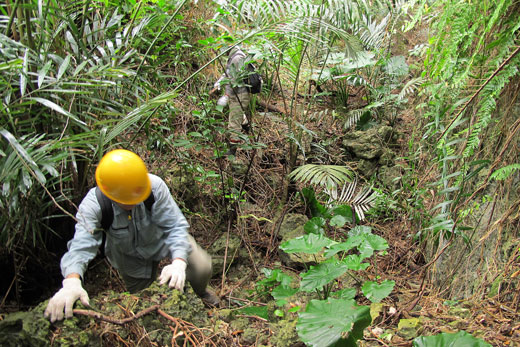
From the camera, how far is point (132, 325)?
187 cm

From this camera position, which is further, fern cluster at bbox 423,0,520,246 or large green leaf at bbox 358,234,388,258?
large green leaf at bbox 358,234,388,258

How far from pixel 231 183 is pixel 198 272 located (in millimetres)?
1409

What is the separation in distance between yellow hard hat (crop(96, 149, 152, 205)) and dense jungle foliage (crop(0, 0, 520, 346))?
184mm

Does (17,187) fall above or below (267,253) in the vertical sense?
above

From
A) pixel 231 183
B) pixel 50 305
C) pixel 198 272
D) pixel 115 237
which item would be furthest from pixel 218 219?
pixel 50 305

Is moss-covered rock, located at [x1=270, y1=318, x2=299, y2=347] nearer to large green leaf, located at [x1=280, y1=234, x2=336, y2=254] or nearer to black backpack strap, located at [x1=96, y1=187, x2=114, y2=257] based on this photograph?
large green leaf, located at [x1=280, y1=234, x2=336, y2=254]

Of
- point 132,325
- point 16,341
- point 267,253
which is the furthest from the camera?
point 267,253

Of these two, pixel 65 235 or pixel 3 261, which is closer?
pixel 3 261

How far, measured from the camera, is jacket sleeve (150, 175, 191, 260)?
2.38 metres

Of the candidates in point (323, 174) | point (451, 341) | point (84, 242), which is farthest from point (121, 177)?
point (323, 174)

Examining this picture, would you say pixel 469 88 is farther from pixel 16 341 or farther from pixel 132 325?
pixel 16 341

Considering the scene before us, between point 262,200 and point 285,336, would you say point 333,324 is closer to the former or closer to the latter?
point 285,336

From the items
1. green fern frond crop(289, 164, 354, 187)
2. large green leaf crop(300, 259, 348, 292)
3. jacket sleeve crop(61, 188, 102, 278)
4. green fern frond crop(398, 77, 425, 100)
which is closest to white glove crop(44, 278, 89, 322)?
jacket sleeve crop(61, 188, 102, 278)

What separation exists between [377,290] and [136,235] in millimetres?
1513
